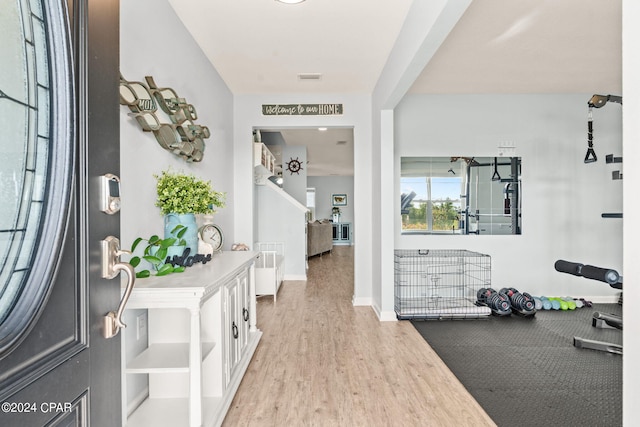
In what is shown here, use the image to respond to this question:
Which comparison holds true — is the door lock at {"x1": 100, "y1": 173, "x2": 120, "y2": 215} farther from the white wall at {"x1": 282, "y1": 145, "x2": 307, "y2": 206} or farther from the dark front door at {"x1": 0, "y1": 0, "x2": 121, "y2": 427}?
the white wall at {"x1": 282, "y1": 145, "x2": 307, "y2": 206}

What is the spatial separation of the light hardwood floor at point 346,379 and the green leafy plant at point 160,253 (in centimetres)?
86

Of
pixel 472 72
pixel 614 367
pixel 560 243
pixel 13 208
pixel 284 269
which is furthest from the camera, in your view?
pixel 284 269

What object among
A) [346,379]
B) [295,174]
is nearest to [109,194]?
[346,379]

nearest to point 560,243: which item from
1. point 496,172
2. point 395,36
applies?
point 496,172

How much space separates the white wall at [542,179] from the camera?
4.38 m

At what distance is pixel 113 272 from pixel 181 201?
50.9 inches

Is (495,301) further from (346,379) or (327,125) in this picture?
(327,125)

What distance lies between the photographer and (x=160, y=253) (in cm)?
171

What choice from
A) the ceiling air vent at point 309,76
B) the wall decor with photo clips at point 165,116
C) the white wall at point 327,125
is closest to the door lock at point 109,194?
the wall decor with photo clips at point 165,116

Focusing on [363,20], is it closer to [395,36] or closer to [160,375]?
[395,36]

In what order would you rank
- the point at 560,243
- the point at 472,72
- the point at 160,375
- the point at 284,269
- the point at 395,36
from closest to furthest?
the point at 160,375 < the point at 395,36 < the point at 472,72 < the point at 560,243 < the point at 284,269

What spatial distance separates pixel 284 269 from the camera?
5891 mm

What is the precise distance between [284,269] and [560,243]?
3.89m

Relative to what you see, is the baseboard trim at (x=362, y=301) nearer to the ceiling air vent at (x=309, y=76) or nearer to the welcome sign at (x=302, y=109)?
the welcome sign at (x=302, y=109)
